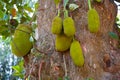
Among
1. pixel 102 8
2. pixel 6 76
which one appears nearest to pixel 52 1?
pixel 102 8

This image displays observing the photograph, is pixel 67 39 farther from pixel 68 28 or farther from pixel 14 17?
pixel 14 17

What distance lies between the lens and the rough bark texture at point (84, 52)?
3.22 ft

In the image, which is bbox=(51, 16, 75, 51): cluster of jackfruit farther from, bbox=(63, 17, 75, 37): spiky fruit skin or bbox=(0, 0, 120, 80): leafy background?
bbox=(0, 0, 120, 80): leafy background

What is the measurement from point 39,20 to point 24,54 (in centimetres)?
17

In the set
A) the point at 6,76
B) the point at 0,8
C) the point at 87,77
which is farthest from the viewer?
the point at 6,76

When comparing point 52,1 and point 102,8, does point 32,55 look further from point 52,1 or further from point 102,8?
point 102,8

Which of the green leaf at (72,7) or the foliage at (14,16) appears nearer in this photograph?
the green leaf at (72,7)

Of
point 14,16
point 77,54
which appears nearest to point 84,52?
point 77,54

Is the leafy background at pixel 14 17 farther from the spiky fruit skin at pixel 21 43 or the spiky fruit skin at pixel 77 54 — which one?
the spiky fruit skin at pixel 77 54

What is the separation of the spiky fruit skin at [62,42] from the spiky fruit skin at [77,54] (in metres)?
0.03

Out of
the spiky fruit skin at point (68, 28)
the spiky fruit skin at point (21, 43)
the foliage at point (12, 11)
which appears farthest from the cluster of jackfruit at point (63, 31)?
the foliage at point (12, 11)

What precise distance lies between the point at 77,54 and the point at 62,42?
0.26 ft

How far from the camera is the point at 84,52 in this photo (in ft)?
3.23

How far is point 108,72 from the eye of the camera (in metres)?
1.00
